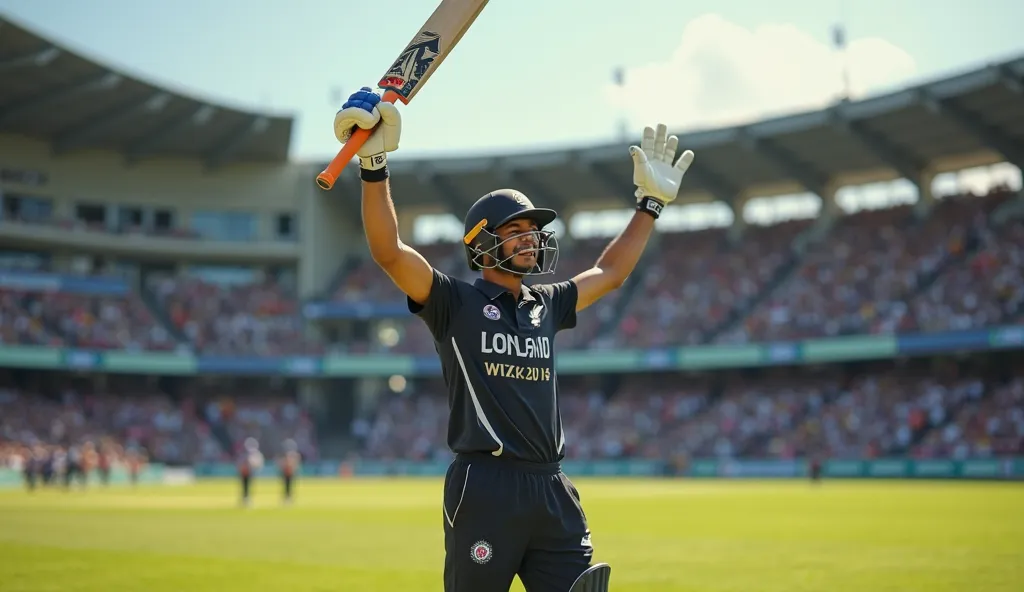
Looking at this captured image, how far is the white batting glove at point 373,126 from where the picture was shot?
464cm

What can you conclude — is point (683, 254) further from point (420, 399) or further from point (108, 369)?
point (108, 369)

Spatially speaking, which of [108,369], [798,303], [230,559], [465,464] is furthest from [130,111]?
[465,464]

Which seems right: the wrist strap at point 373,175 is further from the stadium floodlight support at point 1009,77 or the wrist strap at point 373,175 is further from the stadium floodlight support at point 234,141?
the stadium floodlight support at point 234,141

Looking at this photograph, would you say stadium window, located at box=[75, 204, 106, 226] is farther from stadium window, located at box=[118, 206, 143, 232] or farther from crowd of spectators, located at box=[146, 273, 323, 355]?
crowd of spectators, located at box=[146, 273, 323, 355]

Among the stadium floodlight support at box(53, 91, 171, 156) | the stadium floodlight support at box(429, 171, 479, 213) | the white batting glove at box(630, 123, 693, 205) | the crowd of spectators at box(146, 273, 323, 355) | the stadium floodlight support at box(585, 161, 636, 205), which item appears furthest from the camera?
the stadium floodlight support at box(429, 171, 479, 213)

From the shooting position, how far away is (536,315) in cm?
518

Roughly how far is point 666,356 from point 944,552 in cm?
3864

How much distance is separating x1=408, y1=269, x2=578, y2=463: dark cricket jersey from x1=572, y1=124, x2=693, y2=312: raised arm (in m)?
0.87

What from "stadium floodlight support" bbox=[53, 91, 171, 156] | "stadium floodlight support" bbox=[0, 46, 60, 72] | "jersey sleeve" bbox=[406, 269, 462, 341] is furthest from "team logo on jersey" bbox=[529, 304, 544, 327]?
"stadium floodlight support" bbox=[53, 91, 171, 156]

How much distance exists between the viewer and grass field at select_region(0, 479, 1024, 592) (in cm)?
990

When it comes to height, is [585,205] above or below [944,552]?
above

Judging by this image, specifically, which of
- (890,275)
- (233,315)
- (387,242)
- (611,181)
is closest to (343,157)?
(387,242)

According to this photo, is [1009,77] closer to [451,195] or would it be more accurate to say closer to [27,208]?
[451,195]

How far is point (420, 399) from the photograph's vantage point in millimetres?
58656
